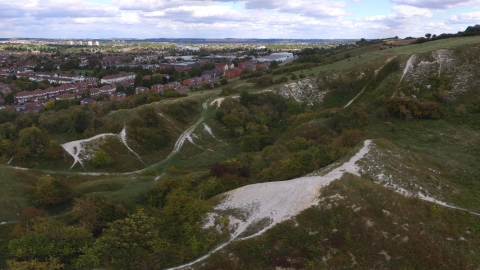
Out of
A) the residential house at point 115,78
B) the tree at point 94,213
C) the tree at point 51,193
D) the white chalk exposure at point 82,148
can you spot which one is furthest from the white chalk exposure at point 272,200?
the residential house at point 115,78

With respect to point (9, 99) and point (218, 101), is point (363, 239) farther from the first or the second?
point (9, 99)

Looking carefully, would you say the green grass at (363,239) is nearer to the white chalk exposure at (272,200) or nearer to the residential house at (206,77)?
the white chalk exposure at (272,200)

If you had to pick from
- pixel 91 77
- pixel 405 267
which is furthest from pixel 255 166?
pixel 91 77

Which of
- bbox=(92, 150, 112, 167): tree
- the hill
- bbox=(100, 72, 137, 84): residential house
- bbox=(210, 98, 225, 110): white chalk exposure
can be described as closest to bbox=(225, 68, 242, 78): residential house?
bbox=(100, 72, 137, 84): residential house

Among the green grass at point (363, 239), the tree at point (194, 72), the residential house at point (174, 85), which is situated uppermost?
the tree at point (194, 72)

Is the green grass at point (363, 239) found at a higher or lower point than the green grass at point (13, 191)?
higher

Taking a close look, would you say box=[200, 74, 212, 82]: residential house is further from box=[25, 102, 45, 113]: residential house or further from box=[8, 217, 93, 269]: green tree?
box=[8, 217, 93, 269]: green tree
